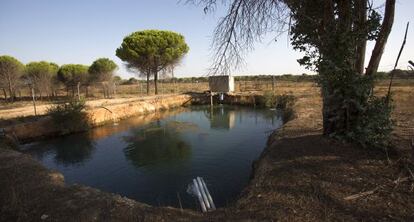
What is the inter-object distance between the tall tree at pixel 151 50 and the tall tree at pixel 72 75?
4753 millimetres

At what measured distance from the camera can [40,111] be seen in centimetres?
1733

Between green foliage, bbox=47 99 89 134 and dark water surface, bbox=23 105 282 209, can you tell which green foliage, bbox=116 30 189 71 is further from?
green foliage, bbox=47 99 89 134

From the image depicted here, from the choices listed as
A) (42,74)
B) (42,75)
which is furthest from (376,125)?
(42,74)

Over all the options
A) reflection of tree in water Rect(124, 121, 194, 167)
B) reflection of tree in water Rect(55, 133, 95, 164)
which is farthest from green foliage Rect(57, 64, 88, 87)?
reflection of tree in water Rect(124, 121, 194, 167)

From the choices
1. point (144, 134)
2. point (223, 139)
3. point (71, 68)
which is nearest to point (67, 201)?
point (223, 139)

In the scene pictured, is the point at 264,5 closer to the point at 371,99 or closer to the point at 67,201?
the point at 371,99

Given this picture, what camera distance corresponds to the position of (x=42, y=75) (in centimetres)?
2870

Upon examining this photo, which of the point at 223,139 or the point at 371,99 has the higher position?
the point at 371,99

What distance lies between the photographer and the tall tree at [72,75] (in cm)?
3062

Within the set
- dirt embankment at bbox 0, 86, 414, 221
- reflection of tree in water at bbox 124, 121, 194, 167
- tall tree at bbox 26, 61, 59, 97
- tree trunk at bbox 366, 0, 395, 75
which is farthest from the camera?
tall tree at bbox 26, 61, 59, 97

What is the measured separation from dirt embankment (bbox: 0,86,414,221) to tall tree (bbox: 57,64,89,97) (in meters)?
26.2

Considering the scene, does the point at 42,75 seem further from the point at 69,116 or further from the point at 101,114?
the point at 69,116

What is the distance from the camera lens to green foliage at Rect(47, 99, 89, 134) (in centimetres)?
1458

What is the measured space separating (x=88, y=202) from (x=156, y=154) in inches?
240
